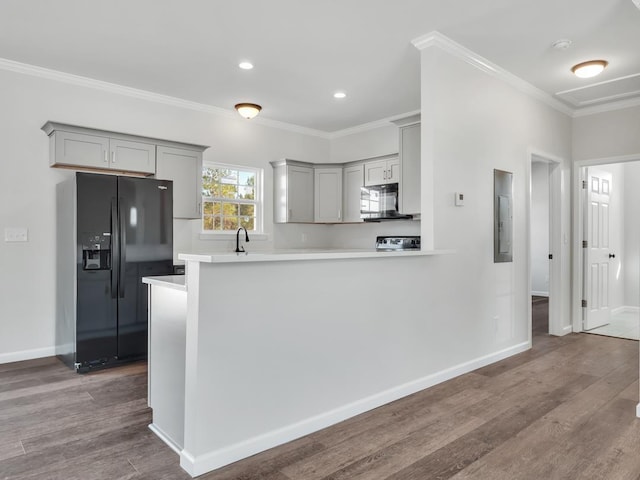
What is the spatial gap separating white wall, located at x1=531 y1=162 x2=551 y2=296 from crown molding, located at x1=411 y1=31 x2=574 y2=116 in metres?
3.76

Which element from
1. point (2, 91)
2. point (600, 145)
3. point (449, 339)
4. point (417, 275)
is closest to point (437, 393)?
point (449, 339)

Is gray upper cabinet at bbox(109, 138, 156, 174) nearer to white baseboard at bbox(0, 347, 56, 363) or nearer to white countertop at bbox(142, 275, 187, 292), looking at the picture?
white baseboard at bbox(0, 347, 56, 363)

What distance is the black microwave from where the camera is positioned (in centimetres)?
530

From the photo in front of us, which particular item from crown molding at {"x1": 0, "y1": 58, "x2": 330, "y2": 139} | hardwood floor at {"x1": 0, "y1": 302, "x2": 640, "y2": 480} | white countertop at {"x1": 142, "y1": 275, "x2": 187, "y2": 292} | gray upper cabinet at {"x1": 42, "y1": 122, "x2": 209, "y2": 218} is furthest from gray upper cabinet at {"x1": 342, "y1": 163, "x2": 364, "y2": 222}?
white countertop at {"x1": 142, "y1": 275, "x2": 187, "y2": 292}

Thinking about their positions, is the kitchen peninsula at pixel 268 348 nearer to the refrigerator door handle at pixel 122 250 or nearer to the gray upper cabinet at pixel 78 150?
the refrigerator door handle at pixel 122 250

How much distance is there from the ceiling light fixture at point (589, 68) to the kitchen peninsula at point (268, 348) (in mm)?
2527

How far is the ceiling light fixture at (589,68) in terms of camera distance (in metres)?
3.74

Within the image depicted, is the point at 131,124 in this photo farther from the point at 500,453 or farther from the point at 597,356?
the point at 597,356

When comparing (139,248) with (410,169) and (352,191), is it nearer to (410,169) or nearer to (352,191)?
(410,169)

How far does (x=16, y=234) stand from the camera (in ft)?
12.6

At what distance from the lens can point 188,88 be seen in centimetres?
446

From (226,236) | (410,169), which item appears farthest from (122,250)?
(410,169)

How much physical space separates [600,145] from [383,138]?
101 inches

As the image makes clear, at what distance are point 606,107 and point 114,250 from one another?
5.44 meters
